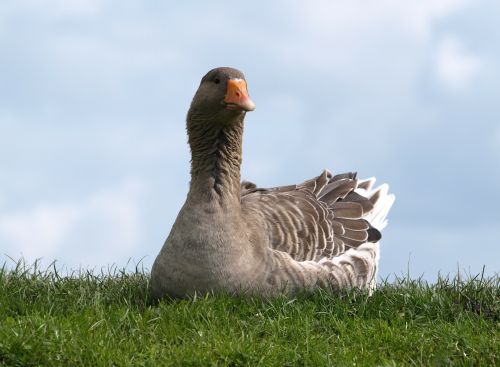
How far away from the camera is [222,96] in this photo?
8828 mm

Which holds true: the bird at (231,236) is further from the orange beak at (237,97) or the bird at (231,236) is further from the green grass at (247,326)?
the green grass at (247,326)

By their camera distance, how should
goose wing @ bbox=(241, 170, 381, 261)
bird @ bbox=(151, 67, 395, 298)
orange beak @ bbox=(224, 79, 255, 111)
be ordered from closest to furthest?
orange beak @ bbox=(224, 79, 255, 111)
bird @ bbox=(151, 67, 395, 298)
goose wing @ bbox=(241, 170, 381, 261)

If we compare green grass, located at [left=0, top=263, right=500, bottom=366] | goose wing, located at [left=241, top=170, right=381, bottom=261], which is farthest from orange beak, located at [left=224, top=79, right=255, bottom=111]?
green grass, located at [left=0, top=263, right=500, bottom=366]

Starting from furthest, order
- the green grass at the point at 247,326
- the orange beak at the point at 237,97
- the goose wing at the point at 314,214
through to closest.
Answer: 1. the goose wing at the point at 314,214
2. the orange beak at the point at 237,97
3. the green grass at the point at 247,326

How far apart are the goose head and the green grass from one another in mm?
1873

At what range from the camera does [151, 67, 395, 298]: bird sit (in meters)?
8.87

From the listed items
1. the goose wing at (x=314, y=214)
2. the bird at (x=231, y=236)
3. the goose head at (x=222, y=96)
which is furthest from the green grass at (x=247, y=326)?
the goose head at (x=222, y=96)

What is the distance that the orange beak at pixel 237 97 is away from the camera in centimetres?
862

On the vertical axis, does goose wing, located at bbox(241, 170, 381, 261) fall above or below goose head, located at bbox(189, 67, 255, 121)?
below

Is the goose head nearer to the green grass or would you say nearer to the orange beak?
the orange beak

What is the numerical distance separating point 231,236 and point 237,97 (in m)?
1.42

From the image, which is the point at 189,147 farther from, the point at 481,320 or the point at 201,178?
the point at 481,320

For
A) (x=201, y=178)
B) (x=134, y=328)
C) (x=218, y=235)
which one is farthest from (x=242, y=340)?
(x=201, y=178)

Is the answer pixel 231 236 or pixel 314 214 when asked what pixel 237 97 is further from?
pixel 314 214
